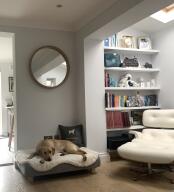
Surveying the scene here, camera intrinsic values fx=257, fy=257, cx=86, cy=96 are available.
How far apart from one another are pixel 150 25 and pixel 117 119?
1.84m

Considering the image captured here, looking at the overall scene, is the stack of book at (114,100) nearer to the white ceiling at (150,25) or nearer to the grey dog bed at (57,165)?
the grey dog bed at (57,165)

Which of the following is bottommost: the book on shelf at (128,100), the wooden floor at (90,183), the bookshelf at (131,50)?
the wooden floor at (90,183)

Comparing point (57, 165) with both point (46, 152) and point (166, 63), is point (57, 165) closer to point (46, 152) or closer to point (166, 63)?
point (46, 152)

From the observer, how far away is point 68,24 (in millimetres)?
4430

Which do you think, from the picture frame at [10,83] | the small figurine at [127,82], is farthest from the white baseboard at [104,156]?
the picture frame at [10,83]

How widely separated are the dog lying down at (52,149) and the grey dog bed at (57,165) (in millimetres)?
71

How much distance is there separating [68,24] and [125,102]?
1705mm

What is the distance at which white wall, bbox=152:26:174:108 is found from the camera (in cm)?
464

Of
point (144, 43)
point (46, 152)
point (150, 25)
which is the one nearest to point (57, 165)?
point (46, 152)

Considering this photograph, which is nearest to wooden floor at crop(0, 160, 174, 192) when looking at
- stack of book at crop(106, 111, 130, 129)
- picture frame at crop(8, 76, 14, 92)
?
stack of book at crop(106, 111, 130, 129)

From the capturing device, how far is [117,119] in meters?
4.52

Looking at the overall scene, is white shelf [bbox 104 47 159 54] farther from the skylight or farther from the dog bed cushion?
the dog bed cushion

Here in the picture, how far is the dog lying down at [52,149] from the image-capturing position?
3361mm

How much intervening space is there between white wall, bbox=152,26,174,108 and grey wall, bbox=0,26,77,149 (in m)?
1.67
